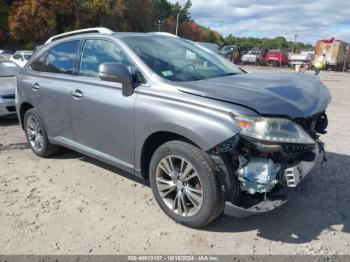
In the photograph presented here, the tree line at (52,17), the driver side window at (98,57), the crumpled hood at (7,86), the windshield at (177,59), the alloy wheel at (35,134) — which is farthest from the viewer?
the tree line at (52,17)

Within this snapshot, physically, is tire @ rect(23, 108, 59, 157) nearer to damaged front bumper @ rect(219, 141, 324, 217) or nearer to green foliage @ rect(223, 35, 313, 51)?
damaged front bumper @ rect(219, 141, 324, 217)

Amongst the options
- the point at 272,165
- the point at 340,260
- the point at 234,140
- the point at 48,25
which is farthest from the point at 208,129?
the point at 48,25

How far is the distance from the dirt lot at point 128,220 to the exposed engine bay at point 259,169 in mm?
437

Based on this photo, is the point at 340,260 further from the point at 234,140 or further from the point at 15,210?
the point at 15,210

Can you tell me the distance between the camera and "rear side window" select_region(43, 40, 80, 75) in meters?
4.58

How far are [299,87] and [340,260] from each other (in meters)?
1.65

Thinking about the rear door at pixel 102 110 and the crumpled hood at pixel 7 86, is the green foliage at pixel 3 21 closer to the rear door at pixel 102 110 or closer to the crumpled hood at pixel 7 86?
the crumpled hood at pixel 7 86

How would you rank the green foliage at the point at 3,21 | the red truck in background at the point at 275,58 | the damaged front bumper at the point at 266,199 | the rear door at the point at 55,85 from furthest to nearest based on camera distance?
the green foliage at the point at 3,21
the red truck in background at the point at 275,58
the rear door at the point at 55,85
the damaged front bumper at the point at 266,199

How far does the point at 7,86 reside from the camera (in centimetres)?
826

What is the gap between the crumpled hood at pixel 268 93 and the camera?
3.05 m

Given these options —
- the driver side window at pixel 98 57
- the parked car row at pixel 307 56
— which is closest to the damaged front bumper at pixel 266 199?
the driver side window at pixel 98 57

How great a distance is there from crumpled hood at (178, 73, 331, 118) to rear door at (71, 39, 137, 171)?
79 cm

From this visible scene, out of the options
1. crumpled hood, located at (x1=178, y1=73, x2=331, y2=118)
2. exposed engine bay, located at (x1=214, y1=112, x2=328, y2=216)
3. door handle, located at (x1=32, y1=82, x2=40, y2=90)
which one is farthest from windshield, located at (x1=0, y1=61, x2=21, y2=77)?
exposed engine bay, located at (x1=214, y1=112, x2=328, y2=216)

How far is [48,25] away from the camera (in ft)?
146
